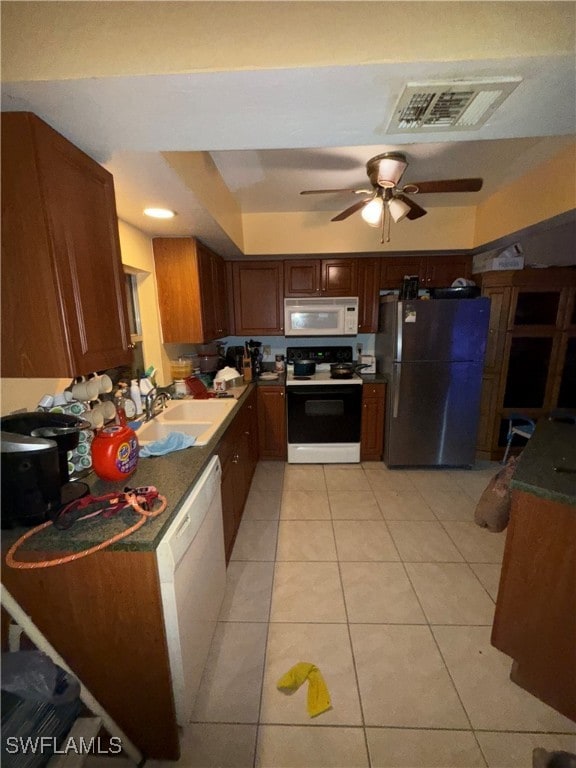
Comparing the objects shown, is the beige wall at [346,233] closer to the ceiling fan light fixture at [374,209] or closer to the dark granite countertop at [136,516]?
the ceiling fan light fixture at [374,209]

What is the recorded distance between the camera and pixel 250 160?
6.02ft

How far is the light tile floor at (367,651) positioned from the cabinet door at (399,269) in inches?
85.2

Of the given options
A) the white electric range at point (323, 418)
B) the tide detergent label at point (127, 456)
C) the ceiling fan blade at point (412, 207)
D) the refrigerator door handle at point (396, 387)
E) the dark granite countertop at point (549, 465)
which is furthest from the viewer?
the white electric range at point (323, 418)

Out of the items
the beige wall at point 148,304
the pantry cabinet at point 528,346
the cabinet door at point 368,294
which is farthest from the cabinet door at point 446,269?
the beige wall at point 148,304

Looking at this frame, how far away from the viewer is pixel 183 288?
7.39ft

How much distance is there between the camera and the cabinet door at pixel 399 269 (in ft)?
9.79

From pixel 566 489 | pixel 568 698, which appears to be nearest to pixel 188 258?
pixel 566 489

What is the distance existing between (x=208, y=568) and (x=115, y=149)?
167 centimetres

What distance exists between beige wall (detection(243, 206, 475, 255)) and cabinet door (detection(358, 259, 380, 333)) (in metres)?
0.20

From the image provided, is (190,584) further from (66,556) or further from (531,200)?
(531,200)

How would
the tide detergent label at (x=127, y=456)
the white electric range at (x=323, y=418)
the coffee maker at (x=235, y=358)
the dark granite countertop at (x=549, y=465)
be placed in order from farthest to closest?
the coffee maker at (x=235, y=358) < the white electric range at (x=323, y=418) < the tide detergent label at (x=127, y=456) < the dark granite countertop at (x=549, y=465)

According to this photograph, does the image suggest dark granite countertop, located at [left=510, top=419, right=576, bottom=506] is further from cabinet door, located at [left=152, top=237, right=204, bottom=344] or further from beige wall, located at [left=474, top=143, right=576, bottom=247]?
cabinet door, located at [left=152, top=237, right=204, bottom=344]

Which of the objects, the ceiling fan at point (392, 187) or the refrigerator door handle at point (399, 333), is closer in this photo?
the ceiling fan at point (392, 187)

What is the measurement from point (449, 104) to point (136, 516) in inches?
62.3
